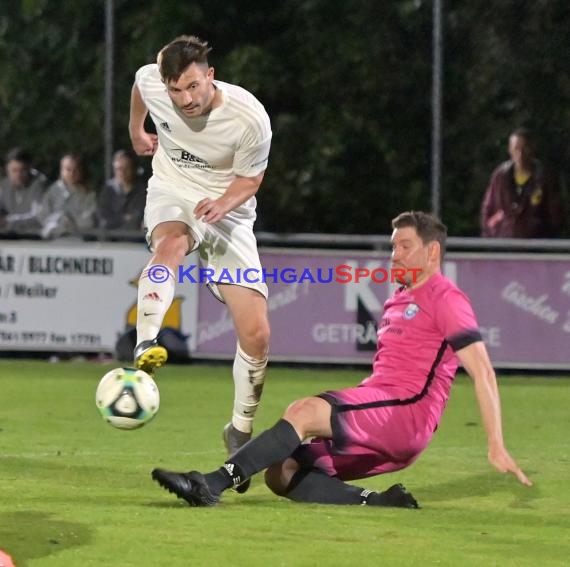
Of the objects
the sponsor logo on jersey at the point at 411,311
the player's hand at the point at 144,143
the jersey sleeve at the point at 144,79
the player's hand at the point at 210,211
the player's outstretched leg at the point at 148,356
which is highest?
the jersey sleeve at the point at 144,79

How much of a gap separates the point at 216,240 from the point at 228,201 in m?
0.38

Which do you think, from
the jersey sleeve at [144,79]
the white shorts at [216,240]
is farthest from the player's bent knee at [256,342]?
the jersey sleeve at [144,79]

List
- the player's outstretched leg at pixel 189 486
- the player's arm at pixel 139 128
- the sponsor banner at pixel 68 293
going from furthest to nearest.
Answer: the sponsor banner at pixel 68 293, the player's arm at pixel 139 128, the player's outstretched leg at pixel 189 486

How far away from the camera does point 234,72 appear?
17.2 meters

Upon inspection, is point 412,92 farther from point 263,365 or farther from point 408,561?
point 408,561

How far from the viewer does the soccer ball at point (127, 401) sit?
6945mm

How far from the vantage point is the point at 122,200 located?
14.2 m

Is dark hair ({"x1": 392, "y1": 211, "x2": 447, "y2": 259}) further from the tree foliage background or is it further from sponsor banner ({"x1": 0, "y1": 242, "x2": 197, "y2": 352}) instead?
the tree foliage background

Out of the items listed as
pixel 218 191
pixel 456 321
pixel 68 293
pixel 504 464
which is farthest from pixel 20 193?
pixel 504 464

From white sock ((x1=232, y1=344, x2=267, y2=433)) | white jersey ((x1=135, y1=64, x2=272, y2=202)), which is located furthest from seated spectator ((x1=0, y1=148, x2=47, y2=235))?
white sock ((x1=232, y1=344, x2=267, y2=433))

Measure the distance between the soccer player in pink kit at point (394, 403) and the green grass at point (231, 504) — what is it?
5.5 inches

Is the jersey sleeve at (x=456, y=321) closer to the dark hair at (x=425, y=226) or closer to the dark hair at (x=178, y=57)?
the dark hair at (x=425, y=226)

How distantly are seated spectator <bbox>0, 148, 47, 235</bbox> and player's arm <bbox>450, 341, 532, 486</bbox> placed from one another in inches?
339

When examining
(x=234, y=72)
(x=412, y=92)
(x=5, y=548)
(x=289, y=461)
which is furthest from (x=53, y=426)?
(x=234, y=72)
